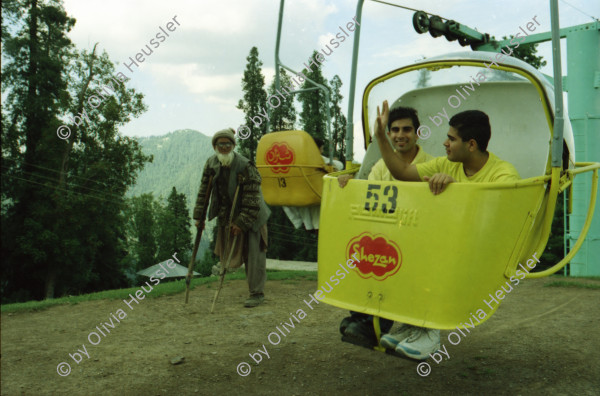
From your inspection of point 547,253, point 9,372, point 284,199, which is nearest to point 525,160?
point 284,199

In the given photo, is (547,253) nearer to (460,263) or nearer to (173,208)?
(460,263)

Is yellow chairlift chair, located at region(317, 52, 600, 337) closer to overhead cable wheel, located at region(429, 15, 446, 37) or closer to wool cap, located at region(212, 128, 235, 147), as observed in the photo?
wool cap, located at region(212, 128, 235, 147)

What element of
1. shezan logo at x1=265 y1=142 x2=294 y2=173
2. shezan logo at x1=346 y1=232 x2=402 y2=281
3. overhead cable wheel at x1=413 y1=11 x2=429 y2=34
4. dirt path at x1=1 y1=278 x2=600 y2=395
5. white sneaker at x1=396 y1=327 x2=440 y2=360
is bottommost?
dirt path at x1=1 y1=278 x2=600 y2=395

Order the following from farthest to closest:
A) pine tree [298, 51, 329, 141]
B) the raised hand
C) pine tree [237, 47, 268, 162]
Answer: pine tree [237, 47, 268, 162] < pine tree [298, 51, 329, 141] < the raised hand

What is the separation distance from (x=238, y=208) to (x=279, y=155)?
38.1 inches

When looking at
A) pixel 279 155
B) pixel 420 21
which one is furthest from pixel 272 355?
pixel 420 21

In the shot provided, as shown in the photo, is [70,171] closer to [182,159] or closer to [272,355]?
[272,355]

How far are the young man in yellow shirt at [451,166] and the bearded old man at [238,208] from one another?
108 inches

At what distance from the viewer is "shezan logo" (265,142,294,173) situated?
625 centimetres

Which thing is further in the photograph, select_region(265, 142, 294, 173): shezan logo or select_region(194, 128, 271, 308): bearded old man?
select_region(265, 142, 294, 173): shezan logo

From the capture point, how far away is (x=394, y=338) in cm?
266

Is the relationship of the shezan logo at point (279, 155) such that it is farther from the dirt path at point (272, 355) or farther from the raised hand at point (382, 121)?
the raised hand at point (382, 121)

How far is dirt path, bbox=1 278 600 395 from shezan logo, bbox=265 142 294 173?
1.81 m

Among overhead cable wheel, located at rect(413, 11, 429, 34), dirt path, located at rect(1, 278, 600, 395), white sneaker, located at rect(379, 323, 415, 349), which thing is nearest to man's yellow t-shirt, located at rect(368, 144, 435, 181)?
white sneaker, located at rect(379, 323, 415, 349)
